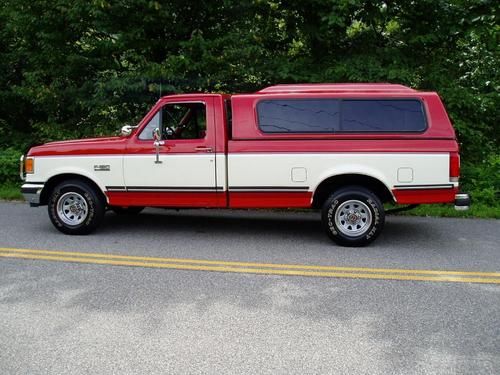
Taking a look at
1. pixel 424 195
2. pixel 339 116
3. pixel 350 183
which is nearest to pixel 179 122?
pixel 339 116

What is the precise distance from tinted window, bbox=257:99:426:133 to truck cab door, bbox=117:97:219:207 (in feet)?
2.82

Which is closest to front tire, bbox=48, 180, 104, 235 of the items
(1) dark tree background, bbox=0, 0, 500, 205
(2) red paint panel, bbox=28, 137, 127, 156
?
(2) red paint panel, bbox=28, 137, 127, 156

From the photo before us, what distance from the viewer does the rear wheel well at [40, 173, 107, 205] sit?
306 inches

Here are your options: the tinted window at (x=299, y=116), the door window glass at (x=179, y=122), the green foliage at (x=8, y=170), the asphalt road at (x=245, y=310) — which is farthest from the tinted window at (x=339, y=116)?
the green foliage at (x=8, y=170)

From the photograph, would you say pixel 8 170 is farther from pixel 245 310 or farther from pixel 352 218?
pixel 245 310

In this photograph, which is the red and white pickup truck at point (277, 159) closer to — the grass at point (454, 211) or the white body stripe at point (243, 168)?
the white body stripe at point (243, 168)

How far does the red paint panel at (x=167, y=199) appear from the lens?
7.38 meters

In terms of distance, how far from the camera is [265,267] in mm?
5984

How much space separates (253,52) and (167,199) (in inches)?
174

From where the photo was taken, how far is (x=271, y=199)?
23.7 ft

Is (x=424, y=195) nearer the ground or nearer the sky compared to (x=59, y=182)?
nearer the ground

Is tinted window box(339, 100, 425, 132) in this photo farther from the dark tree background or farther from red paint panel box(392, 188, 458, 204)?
the dark tree background

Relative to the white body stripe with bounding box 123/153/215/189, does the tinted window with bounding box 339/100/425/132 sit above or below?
above

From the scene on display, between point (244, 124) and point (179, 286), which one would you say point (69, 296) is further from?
point (244, 124)
